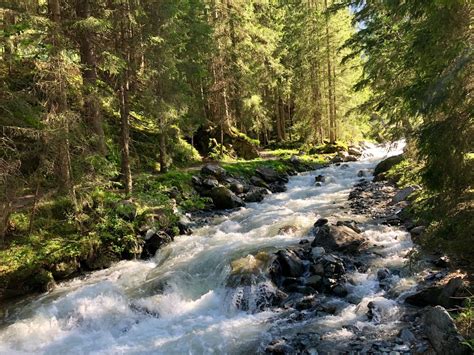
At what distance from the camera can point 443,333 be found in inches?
244

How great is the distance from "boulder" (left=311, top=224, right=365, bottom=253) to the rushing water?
1.71ft

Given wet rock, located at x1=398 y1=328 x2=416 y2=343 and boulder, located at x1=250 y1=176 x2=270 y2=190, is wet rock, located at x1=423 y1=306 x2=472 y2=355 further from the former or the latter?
boulder, located at x1=250 y1=176 x2=270 y2=190

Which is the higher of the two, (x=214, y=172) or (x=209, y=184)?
(x=214, y=172)

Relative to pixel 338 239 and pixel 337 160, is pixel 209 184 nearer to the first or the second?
pixel 338 239

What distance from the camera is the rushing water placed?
8.09 metres

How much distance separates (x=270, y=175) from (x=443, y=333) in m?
17.7

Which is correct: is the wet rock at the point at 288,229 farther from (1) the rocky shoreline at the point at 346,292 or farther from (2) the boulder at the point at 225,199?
(2) the boulder at the point at 225,199

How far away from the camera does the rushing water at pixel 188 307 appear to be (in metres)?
8.09

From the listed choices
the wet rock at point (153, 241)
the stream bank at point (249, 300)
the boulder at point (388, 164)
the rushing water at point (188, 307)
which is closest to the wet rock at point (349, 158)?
the boulder at point (388, 164)

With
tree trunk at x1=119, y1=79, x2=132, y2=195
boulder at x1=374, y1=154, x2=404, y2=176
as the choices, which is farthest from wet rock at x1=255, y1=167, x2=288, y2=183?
tree trunk at x1=119, y1=79, x2=132, y2=195

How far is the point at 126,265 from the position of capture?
489 inches

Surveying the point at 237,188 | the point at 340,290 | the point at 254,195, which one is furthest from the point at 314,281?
the point at 237,188

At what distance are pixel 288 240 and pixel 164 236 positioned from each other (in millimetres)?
4221

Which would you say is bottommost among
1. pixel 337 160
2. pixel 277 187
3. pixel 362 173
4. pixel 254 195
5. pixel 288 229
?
pixel 288 229
